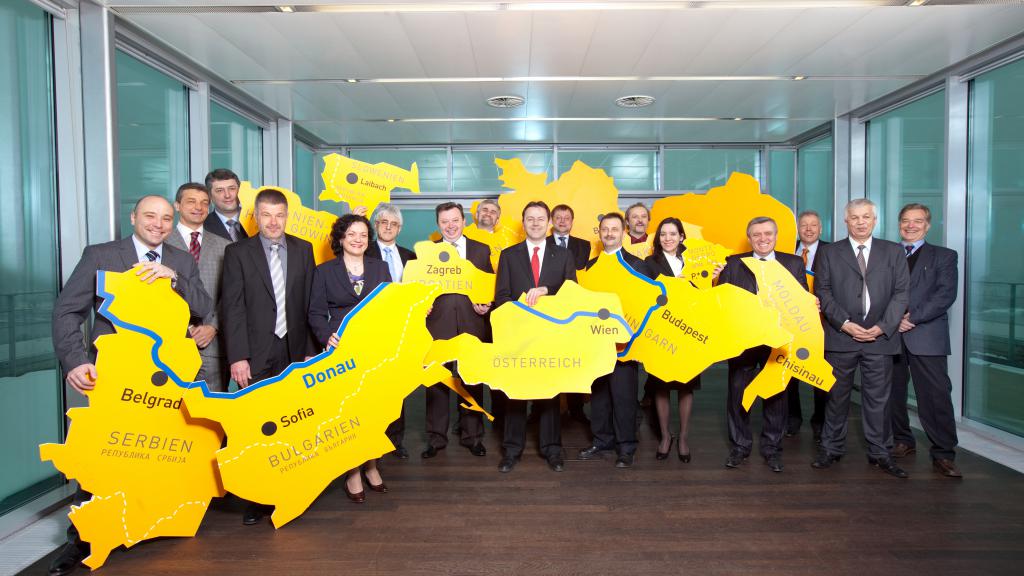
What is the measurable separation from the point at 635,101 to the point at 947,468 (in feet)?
11.9

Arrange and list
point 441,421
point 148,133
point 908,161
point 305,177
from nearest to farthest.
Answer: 1. point 441,421
2. point 148,133
3. point 908,161
4. point 305,177

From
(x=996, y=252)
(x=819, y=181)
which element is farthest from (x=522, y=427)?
(x=819, y=181)

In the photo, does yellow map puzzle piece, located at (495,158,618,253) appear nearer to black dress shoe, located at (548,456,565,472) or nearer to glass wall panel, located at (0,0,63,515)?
black dress shoe, located at (548,456,565,472)

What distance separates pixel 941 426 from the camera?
334 cm

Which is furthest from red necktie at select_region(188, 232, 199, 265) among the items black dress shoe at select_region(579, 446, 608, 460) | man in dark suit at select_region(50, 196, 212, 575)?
black dress shoe at select_region(579, 446, 608, 460)

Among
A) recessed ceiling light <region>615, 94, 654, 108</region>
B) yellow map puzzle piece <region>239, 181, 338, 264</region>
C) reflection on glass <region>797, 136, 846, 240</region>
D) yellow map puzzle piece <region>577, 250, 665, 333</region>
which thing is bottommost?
yellow map puzzle piece <region>577, 250, 665, 333</region>

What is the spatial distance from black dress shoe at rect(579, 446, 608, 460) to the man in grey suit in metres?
2.10

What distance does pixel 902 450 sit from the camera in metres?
3.65

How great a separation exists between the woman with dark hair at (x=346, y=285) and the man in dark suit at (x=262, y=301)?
0.35ft

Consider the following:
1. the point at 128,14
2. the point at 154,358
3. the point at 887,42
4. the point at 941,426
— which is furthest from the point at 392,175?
the point at 941,426

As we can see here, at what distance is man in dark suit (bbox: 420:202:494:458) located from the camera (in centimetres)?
354

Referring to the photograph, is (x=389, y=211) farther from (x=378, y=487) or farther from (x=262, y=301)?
(x=378, y=487)

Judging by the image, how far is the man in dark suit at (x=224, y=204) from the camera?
10.9 ft

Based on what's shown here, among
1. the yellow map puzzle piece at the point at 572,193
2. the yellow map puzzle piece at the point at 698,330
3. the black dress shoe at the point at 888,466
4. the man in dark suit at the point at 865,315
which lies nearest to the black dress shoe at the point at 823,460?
the man in dark suit at the point at 865,315
